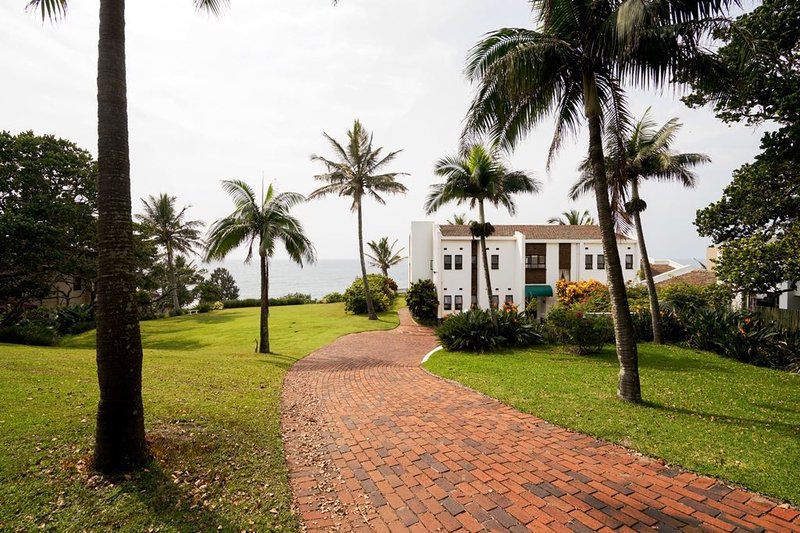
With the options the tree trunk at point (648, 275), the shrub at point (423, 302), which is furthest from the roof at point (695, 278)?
the shrub at point (423, 302)

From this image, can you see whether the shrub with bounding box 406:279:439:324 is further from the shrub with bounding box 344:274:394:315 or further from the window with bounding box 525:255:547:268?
the window with bounding box 525:255:547:268

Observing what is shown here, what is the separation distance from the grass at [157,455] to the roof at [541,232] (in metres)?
22.8

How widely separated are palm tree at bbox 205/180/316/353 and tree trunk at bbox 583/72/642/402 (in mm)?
11078

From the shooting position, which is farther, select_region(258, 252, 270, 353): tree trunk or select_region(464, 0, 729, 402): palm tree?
select_region(258, 252, 270, 353): tree trunk

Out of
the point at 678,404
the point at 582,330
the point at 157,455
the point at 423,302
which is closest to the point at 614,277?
the point at 678,404

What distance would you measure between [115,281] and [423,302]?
2333 cm

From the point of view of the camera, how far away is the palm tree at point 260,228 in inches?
584

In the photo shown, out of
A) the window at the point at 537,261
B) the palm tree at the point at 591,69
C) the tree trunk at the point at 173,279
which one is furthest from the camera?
the tree trunk at the point at 173,279

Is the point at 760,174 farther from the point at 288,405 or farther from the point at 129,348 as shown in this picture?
the point at 129,348

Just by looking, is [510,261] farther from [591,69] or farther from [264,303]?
[591,69]

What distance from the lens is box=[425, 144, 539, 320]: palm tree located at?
15.5 m

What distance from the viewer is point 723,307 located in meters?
14.6

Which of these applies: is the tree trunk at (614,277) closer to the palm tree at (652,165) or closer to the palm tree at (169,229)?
the palm tree at (652,165)

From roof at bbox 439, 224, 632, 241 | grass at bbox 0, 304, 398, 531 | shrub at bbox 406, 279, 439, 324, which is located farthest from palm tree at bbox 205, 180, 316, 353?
roof at bbox 439, 224, 632, 241
